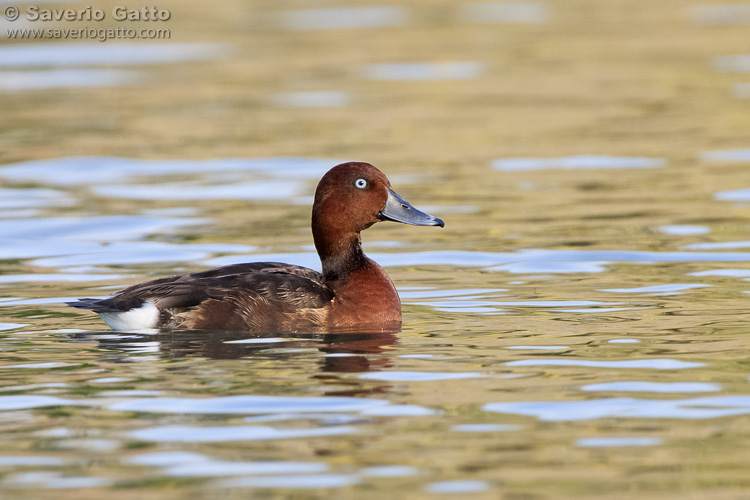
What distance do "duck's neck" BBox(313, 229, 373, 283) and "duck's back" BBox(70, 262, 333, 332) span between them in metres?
0.44

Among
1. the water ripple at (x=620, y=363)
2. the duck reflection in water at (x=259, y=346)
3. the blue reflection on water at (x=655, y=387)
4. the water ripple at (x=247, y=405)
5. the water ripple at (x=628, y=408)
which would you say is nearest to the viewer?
the water ripple at (x=628, y=408)

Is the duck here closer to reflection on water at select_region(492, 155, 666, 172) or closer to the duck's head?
the duck's head

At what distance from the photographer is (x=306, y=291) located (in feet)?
28.9

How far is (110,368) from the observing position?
773cm

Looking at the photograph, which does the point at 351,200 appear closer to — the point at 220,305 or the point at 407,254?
the point at 220,305

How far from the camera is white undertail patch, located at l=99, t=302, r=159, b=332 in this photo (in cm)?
859

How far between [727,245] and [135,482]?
6899 millimetres

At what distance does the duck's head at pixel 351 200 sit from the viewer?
30.3 ft

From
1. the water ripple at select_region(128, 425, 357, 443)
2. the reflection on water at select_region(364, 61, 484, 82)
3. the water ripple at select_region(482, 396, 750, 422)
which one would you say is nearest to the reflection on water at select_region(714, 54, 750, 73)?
the reflection on water at select_region(364, 61, 484, 82)

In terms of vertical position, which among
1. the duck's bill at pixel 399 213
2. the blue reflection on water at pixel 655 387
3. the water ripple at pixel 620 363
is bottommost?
the blue reflection on water at pixel 655 387

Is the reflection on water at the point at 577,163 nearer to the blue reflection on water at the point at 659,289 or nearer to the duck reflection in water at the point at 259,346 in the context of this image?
the blue reflection on water at the point at 659,289

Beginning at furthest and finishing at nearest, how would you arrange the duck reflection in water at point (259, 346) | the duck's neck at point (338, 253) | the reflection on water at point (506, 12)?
the reflection on water at point (506, 12) < the duck's neck at point (338, 253) < the duck reflection in water at point (259, 346)

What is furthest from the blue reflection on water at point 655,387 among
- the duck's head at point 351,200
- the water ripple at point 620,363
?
the duck's head at point 351,200

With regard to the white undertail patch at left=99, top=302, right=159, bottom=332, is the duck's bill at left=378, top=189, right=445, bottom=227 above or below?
above
